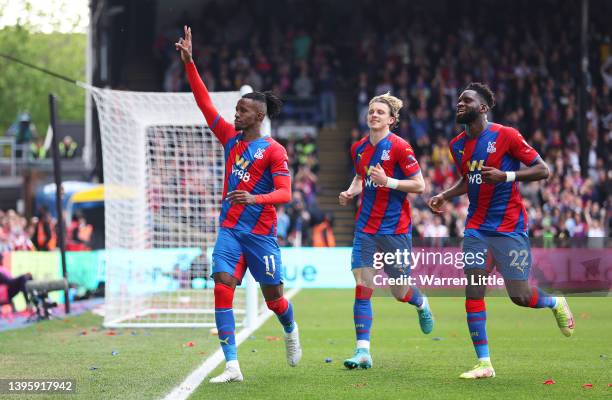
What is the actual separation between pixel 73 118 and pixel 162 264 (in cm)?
5862

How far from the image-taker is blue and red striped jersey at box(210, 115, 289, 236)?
339 inches

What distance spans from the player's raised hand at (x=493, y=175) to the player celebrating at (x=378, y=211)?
3.35 ft

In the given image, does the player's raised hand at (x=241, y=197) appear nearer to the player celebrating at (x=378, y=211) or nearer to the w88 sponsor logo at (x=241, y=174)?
the w88 sponsor logo at (x=241, y=174)

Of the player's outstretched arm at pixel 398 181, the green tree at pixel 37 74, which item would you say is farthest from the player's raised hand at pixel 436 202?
the green tree at pixel 37 74

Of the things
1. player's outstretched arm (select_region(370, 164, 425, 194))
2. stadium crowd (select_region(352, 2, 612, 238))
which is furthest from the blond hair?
stadium crowd (select_region(352, 2, 612, 238))

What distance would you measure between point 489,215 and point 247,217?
191cm

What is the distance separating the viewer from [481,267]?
8.55m

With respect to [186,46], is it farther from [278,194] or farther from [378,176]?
[378,176]

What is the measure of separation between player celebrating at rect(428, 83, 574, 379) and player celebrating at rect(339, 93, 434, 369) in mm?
742

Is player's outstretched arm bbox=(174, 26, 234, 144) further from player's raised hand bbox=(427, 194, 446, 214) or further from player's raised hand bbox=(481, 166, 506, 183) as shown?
player's raised hand bbox=(481, 166, 506, 183)

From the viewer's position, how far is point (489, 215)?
8656mm

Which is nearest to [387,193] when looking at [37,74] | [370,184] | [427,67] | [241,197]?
[370,184]

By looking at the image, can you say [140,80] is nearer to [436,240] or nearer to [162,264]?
[436,240]

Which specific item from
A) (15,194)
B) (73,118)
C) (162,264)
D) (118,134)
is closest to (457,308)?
(162,264)
